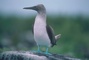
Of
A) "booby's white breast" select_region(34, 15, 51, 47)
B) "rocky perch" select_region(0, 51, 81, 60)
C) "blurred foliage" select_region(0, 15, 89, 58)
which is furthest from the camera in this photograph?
"blurred foliage" select_region(0, 15, 89, 58)

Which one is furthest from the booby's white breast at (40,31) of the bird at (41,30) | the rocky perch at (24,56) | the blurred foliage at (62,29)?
the blurred foliage at (62,29)

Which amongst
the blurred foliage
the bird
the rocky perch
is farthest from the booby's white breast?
the blurred foliage

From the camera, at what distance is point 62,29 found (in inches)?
522

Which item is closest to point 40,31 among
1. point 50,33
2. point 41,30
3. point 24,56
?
point 41,30

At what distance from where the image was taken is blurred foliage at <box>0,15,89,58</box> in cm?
1256

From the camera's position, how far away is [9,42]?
12.7 metres

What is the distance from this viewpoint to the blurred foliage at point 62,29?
12.6m

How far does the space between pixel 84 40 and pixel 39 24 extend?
19.8ft

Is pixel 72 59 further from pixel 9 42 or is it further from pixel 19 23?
pixel 19 23

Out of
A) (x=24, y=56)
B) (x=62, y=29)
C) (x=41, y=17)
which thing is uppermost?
(x=41, y=17)

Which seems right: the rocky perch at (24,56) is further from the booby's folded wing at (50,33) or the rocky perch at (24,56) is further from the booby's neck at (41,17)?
the booby's neck at (41,17)

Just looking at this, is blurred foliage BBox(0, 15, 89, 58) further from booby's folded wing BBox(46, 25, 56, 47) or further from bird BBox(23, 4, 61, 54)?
bird BBox(23, 4, 61, 54)

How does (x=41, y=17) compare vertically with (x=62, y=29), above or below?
above

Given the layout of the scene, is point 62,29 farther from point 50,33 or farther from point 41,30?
point 41,30
